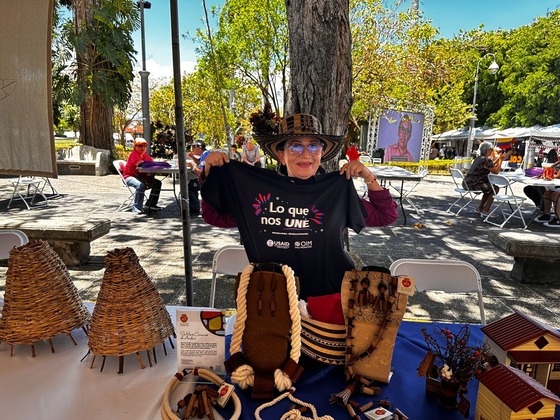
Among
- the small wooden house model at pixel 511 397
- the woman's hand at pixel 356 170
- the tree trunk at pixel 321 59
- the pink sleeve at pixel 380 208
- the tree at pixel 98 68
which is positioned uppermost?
the tree at pixel 98 68

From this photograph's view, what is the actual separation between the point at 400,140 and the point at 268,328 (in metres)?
18.0

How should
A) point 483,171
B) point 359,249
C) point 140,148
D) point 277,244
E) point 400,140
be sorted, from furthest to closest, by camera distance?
point 400,140 → point 483,171 → point 140,148 → point 359,249 → point 277,244

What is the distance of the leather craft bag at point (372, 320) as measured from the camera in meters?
1.21

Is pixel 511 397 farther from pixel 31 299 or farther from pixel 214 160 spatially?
pixel 31 299

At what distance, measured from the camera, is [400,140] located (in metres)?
17.8

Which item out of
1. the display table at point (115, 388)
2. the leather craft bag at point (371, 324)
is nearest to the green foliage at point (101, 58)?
the display table at point (115, 388)

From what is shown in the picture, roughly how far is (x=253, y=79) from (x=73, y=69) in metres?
6.41

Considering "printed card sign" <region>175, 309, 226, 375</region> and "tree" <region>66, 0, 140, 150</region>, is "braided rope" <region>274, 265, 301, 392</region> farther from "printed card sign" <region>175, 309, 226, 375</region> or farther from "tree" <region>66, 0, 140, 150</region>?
"tree" <region>66, 0, 140, 150</region>

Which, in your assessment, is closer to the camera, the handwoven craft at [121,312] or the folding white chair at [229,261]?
the handwoven craft at [121,312]

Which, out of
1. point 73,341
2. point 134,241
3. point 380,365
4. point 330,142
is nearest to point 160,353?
point 73,341

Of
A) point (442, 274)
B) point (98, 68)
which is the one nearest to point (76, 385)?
point (442, 274)

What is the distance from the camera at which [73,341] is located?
1.41 metres

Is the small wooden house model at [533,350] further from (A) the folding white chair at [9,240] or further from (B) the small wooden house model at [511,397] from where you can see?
(A) the folding white chair at [9,240]

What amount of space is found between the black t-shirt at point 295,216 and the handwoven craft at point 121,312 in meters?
0.54
